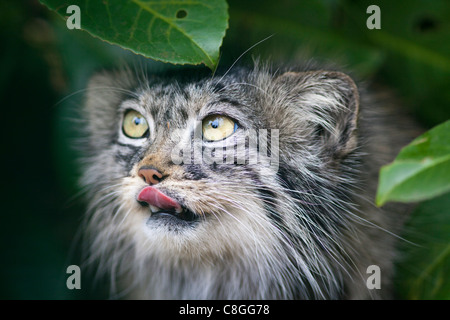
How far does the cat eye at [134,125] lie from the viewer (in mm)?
2232

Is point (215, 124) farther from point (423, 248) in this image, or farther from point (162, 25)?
point (423, 248)

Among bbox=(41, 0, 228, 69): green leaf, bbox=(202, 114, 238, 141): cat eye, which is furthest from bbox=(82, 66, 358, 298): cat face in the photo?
bbox=(41, 0, 228, 69): green leaf

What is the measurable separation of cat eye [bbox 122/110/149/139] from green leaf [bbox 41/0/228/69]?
0.54 m

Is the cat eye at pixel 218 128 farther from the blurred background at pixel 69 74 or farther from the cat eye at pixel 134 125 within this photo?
the blurred background at pixel 69 74

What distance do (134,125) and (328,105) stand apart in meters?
0.93

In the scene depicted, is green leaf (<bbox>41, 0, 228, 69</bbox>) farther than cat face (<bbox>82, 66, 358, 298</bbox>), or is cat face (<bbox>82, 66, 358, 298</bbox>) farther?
cat face (<bbox>82, 66, 358, 298</bbox>)

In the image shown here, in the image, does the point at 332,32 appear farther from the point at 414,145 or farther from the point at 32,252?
the point at 32,252

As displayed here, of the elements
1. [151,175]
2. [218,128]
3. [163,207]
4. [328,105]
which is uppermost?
[328,105]

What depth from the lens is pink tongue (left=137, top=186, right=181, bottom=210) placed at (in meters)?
1.86

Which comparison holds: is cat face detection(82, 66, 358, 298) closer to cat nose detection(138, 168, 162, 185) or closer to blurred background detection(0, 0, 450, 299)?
cat nose detection(138, 168, 162, 185)

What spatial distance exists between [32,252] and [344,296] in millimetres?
1870

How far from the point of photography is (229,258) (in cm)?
219

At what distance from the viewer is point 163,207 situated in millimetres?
1931

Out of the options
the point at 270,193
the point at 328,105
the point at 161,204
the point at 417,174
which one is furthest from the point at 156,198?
the point at 417,174
